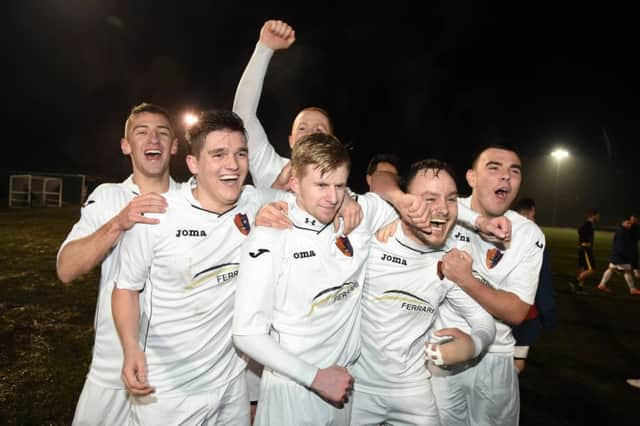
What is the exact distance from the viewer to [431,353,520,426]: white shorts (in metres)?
2.86

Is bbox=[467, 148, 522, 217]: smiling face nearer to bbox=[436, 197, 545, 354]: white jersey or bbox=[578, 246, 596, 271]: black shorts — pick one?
bbox=[436, 197, 545, 354]: white jersey

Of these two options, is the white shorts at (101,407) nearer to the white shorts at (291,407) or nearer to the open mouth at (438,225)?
the white shorts at (291,407)

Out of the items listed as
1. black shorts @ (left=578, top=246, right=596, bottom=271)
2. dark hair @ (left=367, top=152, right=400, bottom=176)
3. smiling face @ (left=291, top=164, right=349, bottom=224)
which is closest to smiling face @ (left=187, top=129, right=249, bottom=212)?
smiling face @ (left=291, top=164, right=349, bottom=224)

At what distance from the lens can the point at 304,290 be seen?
2.15m

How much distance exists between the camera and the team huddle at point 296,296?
2.12 meters

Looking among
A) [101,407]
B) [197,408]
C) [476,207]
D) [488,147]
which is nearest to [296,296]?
[197,408]

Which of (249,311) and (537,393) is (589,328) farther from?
(249,311)

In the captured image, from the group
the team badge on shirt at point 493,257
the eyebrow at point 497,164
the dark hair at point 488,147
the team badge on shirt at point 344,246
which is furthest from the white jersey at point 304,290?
the dark hair at point 488,147

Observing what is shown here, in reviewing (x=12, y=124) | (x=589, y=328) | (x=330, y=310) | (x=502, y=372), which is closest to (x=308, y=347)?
(x=330, y=310)

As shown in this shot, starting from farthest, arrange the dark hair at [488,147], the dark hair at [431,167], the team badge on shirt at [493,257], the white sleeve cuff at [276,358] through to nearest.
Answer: the dark hair at [488,147]
the team badge on shirt at [493,257]
the dark hair at [431,167]
the white sleeve cuff at [276,358]

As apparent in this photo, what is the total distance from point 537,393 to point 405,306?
3793 millimetres

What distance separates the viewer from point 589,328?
789 centimetres

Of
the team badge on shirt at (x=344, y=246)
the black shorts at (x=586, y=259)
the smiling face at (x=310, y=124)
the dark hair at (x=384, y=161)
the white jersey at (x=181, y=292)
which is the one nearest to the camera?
the white jersey at (x=181, y=292)

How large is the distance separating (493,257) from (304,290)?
1.54m
